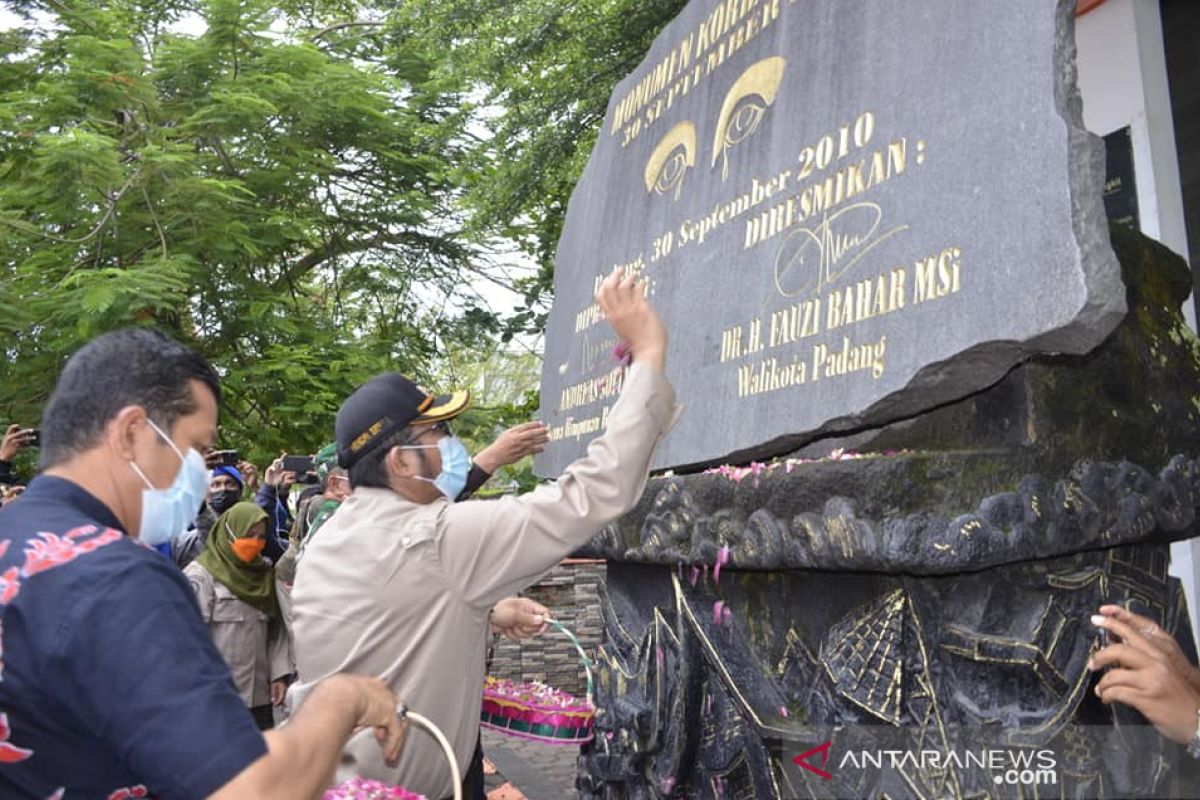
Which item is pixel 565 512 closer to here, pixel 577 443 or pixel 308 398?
pixel 577 443

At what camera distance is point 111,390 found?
1.85 metres

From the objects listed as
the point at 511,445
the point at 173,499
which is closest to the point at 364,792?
the point at 173,499

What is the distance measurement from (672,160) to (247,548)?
2.91 m

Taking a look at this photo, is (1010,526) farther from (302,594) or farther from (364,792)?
(302,594)

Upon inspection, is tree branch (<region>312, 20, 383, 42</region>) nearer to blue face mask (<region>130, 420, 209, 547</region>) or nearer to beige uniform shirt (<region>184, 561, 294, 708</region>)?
beige uniform shirt (<region>184, 561, 294, 708</region>)

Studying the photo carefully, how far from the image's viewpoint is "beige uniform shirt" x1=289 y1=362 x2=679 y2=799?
2.44 m

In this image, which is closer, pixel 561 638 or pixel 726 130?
pixel 726 130

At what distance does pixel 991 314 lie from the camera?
2523 millimetres

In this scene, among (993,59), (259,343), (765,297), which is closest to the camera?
(993,59)

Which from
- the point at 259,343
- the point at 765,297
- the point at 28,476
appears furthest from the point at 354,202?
the point at 765,297

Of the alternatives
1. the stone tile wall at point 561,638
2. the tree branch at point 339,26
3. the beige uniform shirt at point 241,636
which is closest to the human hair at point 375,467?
the beige uniform shirt at point 241,636

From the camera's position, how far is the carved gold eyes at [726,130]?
3.84 m

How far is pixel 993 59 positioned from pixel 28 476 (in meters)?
11.3

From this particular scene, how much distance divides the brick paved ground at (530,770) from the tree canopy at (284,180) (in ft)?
15.2
